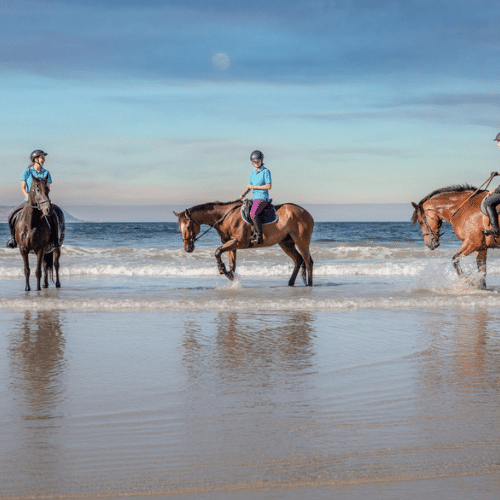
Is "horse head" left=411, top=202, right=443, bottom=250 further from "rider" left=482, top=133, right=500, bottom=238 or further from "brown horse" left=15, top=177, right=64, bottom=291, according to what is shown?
"brown horse" left=15, top=177, right=64, bottom=291

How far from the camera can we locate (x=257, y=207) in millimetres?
11734

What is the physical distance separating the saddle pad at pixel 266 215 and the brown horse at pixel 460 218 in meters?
2.81

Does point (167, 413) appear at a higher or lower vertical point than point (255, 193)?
lower

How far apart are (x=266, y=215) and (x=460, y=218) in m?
3.78

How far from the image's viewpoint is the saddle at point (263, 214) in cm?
1184

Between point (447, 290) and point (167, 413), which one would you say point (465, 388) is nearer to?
point (167, 413)

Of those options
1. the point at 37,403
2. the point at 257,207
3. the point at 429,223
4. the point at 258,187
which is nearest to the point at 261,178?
the point at 258,187

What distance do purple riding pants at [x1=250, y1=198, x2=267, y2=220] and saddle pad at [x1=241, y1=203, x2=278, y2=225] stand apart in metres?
0.11

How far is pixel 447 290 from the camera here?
10906 millimetres


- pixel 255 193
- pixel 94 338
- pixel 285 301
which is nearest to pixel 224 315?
pixel 285 301

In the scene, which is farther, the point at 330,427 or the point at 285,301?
the point at 285,301

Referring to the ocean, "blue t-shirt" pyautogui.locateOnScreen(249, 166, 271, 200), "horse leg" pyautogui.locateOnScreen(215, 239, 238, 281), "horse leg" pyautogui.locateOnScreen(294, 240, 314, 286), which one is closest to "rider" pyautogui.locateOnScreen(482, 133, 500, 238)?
the ocean

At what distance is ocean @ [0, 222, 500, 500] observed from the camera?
2857mm

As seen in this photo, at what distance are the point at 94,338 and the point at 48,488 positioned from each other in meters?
3.93
